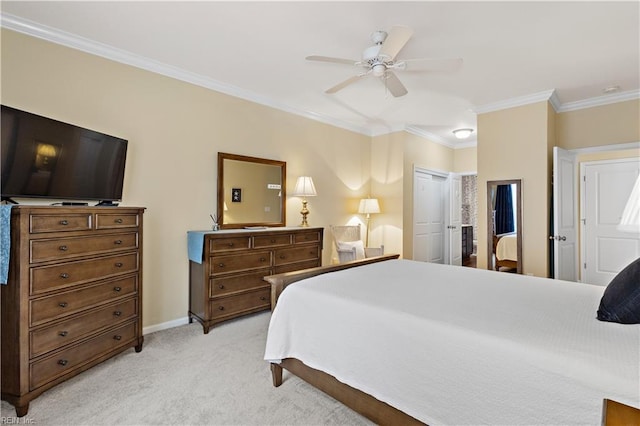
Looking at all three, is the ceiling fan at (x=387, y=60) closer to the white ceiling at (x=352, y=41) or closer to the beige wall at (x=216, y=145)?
the white ceiling at (x=352, y=41)

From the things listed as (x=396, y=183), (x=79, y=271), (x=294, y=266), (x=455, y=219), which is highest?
(x=396, y=183)

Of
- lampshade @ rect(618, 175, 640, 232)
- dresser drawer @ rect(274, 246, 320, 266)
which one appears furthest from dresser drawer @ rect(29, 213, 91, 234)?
lampshade @ rect(618, 175, 640, 232)

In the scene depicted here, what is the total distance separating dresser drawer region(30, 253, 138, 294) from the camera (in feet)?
6.34

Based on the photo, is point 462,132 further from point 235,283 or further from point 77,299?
point 77,299

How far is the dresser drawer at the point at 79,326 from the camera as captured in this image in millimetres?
1920

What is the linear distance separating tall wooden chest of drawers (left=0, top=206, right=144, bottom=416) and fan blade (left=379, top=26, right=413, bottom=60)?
2292mm

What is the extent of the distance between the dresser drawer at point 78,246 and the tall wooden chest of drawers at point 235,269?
681mm

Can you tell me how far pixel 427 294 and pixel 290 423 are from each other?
3.53 feet

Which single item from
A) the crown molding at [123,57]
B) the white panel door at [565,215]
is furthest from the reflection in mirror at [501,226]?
the crown molding at [123,57]

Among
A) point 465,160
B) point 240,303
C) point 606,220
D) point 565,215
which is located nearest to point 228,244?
point 240,303

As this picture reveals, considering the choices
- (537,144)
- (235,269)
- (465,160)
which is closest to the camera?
(235,269)

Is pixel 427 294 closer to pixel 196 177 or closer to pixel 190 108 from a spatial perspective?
pixel 196 177

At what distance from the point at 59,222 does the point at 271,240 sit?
1.94 m

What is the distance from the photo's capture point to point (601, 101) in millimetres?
4008
